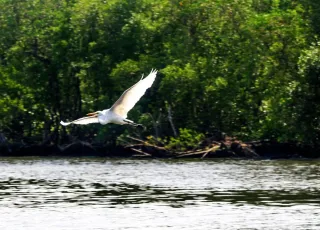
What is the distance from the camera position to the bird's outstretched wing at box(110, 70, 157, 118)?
2086cm

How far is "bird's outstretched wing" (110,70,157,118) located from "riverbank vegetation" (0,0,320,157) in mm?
20429

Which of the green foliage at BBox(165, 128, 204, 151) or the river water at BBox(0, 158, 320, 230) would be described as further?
the green foliage at BBox(165, 128, 204, 151)

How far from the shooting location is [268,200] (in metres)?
23.5

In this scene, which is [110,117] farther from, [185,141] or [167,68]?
[167,68]

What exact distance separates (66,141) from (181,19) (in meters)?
8.70

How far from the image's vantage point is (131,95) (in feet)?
69.5

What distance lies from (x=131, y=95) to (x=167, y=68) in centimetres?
2388

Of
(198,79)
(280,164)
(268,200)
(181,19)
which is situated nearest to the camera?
(268,200)

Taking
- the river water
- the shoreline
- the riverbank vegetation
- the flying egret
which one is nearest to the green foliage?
the riverbank vegetation

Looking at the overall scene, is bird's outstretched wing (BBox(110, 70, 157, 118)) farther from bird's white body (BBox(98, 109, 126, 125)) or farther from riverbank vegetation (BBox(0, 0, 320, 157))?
riverbank vegetation (BBox(0, 0, 320, 157))

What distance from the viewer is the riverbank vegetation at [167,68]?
4372 centimetres

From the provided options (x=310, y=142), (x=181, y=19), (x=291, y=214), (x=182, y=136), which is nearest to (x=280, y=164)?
(x=310, y=142)

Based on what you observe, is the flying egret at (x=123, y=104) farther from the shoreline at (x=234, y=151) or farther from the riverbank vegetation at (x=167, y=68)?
the riverbank vegetation at (x=167, y=68)

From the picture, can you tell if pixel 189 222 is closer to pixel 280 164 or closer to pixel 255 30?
pixel 280 164
